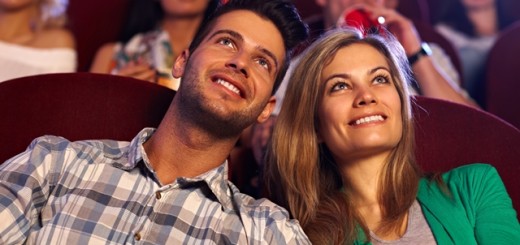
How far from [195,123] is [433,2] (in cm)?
129

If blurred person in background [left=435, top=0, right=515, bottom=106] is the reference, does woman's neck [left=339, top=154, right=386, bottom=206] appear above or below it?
below

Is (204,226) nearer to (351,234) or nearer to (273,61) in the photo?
(351,234)

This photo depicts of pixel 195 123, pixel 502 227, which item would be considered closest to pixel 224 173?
pixel 195 123

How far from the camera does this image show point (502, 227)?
3.64 ft

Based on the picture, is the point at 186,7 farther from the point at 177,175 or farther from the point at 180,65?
the point at 177,175

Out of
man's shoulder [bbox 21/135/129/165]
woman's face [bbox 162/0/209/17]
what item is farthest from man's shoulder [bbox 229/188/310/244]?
woman's face [bbox 162/0/209/17]

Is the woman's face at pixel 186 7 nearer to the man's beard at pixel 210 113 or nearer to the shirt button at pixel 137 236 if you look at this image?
the man's beard at pixel 210 113

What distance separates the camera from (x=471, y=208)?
115 cm

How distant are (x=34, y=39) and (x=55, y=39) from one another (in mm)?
71

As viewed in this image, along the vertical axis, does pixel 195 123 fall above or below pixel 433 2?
below

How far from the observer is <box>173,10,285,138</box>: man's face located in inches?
46.7

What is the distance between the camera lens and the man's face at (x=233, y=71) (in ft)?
3.89

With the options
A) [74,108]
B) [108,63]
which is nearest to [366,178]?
[74,108]

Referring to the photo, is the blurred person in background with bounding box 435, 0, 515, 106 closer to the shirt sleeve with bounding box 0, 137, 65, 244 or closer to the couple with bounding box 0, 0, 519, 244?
the couple with bounding box 0, 0, 519, 244
